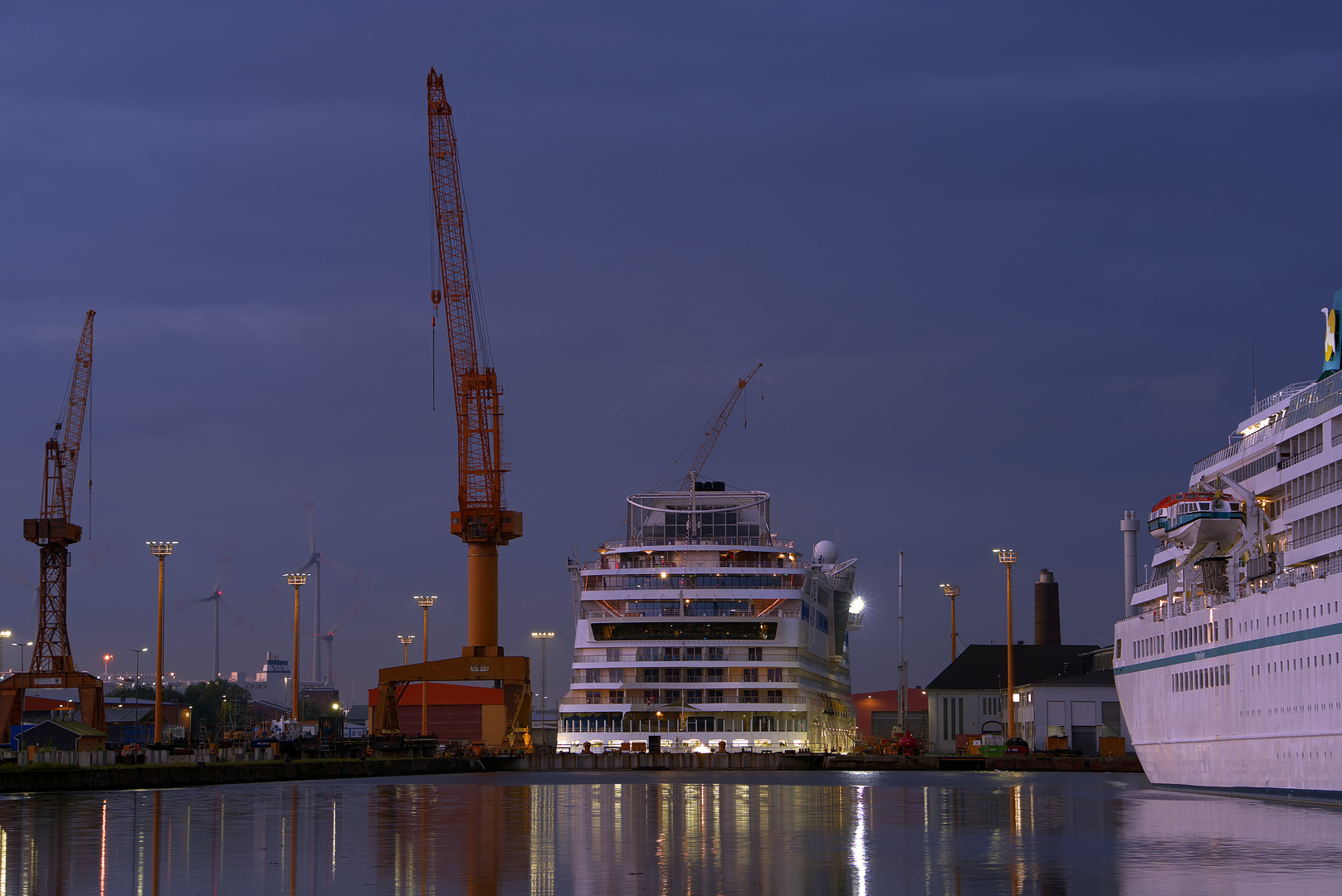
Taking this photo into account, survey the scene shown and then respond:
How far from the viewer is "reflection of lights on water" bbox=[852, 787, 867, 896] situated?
2735 centimetres

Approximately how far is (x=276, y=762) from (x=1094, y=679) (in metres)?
81.2

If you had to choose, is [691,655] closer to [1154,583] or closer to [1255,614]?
[1154,583]

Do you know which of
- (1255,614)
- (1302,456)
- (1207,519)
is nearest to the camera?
(1255,614)

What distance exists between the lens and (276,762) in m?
91.4

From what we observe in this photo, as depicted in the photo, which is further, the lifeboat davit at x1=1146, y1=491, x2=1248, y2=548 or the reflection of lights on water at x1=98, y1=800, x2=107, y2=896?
the lifeboat davit at x1=1146, y1=491, x2=1248, y2=548

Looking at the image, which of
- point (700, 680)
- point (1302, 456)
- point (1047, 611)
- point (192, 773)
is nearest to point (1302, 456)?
point (1302, 456)

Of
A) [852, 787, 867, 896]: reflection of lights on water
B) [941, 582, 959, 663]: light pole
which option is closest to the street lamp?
[941, 582, 959, 663]: light pole

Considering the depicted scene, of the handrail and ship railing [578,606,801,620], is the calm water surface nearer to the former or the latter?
the handrail

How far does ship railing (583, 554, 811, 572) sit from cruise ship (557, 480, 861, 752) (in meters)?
0.10

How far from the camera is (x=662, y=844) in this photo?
3603 cm

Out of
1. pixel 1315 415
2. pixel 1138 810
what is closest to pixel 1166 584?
pixel 1315 415

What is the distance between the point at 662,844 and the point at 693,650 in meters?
86.8

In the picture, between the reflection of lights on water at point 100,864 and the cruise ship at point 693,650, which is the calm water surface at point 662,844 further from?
the cruise ship at point 693,650

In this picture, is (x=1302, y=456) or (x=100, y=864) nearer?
(x=100, y=864)
